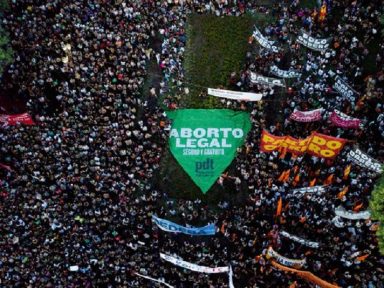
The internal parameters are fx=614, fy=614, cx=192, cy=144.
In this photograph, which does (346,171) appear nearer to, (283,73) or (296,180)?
(296,180)

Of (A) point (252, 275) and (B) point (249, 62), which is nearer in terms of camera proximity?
(A) point (252, 275)

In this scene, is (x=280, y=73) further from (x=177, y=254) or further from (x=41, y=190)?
(x=41, y=190)

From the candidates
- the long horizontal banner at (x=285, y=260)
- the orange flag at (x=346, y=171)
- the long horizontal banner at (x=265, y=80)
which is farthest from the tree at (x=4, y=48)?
the orange flag at (x=346, y=171)

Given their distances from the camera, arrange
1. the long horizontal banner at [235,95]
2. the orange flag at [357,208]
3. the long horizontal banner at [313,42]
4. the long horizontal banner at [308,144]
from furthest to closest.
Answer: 1. the long horizontal banner at [235,95]
2. the long horizontal banner at [313,42]
3. the orange flag at [357,208]
4. the long horizontal banner at [308,144]

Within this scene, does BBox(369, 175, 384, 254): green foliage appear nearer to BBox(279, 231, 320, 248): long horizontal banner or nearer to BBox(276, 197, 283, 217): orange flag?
BBox(279, 231, 320, 248): long horizontal banner

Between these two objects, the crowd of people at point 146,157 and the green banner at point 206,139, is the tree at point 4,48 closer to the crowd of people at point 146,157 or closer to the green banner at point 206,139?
the crowd of people at point 146,157

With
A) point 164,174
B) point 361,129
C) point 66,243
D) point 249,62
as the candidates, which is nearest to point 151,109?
point 164,174

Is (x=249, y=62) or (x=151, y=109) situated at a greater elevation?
(x=249, y=62)
